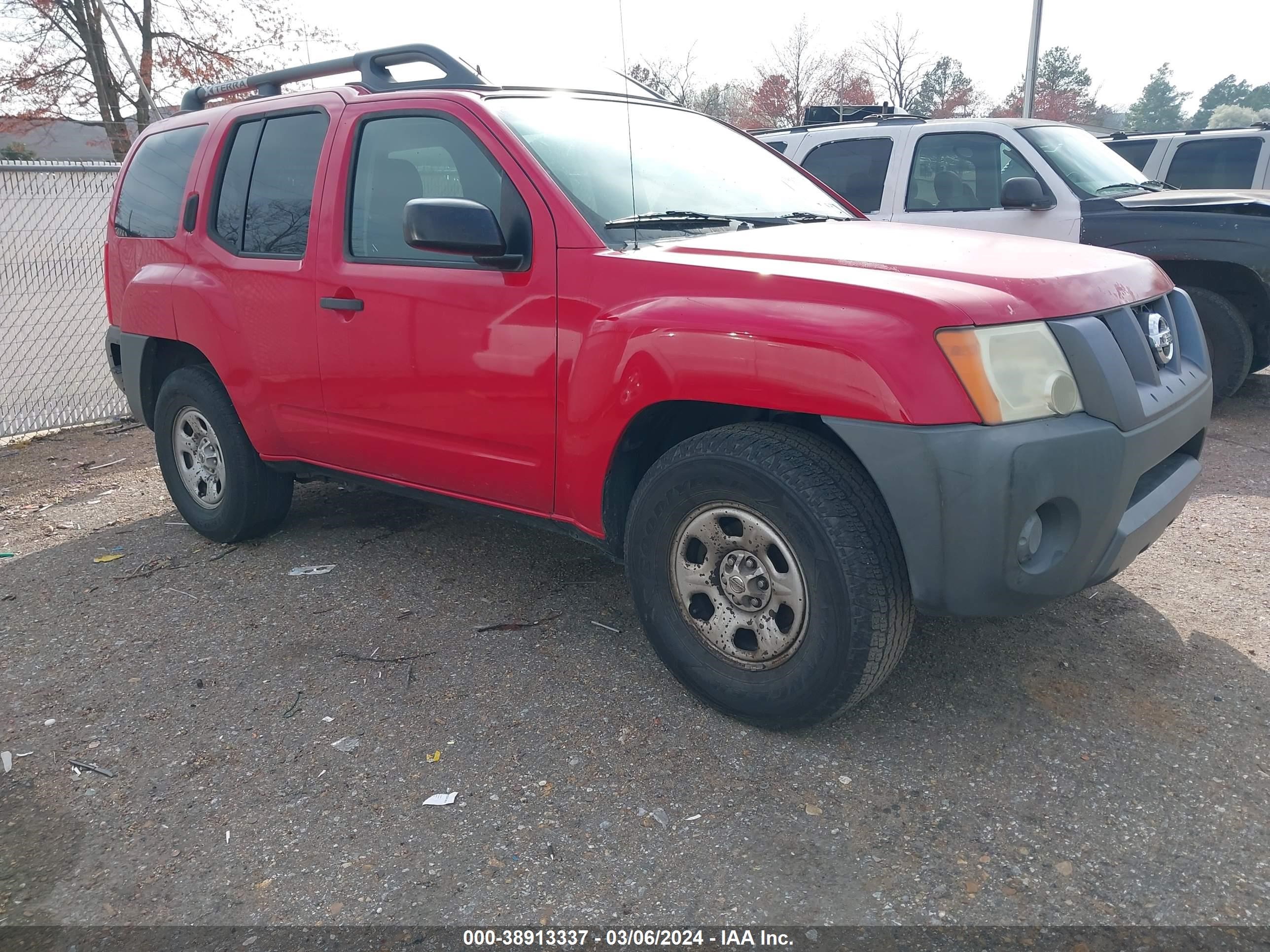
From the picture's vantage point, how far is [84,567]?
15.0ft

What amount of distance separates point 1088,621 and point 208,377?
376 cm

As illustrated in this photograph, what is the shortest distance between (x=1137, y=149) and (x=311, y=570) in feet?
31.1

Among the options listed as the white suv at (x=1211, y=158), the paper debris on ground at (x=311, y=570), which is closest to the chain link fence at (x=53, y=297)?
the paper debris on ground at (x=311, y=570)

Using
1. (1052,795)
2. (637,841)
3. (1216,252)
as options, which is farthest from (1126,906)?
(1216,252)

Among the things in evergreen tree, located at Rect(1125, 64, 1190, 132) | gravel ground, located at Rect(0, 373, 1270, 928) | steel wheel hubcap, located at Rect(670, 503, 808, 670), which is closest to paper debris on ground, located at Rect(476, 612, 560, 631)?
gravel ground, located at Rect(0, 373, 1270, 928)

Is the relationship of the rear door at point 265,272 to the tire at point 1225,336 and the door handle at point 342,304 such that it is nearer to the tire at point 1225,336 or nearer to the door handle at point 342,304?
the door handle at point 342,304

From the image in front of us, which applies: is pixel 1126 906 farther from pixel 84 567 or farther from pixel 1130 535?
pixel 84 567

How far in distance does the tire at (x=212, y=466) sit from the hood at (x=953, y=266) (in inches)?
92.1

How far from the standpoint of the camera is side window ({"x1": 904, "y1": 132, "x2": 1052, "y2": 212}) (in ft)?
22.4

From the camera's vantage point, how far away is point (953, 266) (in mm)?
2746

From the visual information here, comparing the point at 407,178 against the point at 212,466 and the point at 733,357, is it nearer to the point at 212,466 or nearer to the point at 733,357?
the point at 733,357

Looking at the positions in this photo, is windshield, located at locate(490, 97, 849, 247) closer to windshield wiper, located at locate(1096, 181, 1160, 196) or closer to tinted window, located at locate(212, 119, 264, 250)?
tinted window, located at locate(212, 119, 264, 250)

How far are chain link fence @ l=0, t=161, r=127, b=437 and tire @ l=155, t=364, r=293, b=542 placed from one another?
333 centimetres

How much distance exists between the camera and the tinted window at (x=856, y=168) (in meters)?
7.18
